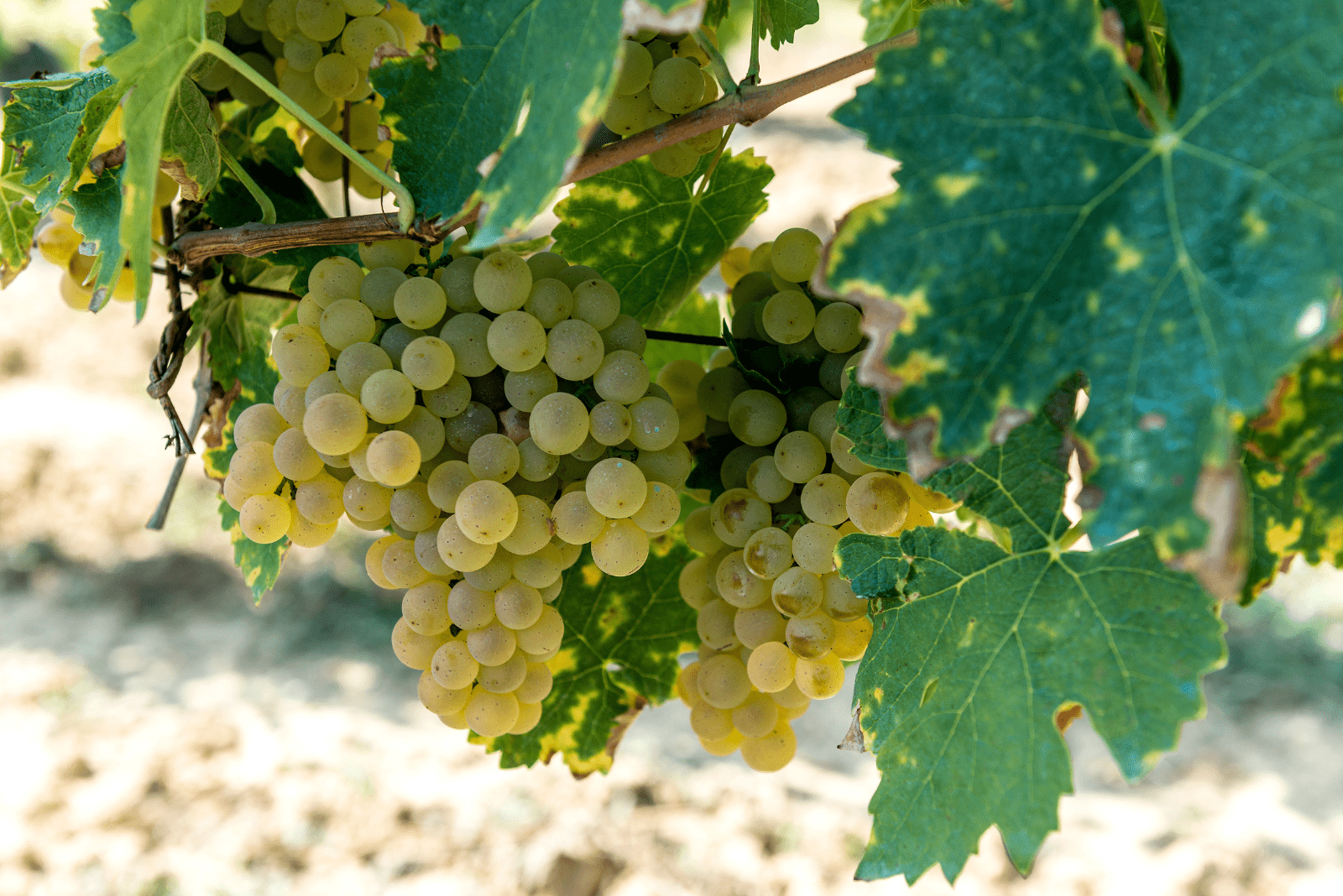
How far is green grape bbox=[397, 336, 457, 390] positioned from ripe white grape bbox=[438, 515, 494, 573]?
0.24 ft

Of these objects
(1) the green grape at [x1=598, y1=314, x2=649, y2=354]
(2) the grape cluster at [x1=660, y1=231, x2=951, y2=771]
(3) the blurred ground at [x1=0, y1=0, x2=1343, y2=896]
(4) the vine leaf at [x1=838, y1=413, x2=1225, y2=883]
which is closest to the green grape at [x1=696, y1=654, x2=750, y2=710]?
(2) the grape cluster at [x1=660, y1=231, x2=951, y2=771]

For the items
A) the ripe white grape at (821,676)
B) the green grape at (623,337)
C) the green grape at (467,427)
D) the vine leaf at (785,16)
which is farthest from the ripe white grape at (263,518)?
the vine leaf at (785,16)

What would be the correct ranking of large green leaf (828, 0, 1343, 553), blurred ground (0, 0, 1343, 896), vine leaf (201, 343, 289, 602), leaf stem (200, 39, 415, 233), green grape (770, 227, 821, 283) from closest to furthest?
large green leaf (828, 0, 1343, 553) → leaf stem (200, 39, 415, 233) → green grape (770, 227, 821, 283) → vine leaf (201, 343, 289, 602) → blurred ground (0, 0, 1343, 896)

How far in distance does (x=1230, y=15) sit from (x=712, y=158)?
35 cm

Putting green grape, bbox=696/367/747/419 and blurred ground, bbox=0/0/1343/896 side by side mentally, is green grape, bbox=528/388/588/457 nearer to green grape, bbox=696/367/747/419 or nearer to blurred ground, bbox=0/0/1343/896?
green grape, bbox=696/367/747/419

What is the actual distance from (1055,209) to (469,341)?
301mm

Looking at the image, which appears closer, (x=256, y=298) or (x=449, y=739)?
(x=256, y=298)

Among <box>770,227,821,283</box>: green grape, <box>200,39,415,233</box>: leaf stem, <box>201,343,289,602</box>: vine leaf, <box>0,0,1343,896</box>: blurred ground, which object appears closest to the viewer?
<box>200,39,415,233</box>: leaf stem

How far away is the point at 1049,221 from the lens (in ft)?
1.19

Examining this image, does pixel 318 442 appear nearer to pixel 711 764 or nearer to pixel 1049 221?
pixel 1049 221

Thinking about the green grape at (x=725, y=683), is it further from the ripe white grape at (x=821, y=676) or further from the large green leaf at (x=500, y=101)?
the large green leaf at (x=500, y=101)

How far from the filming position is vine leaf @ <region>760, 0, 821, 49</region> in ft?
2.08

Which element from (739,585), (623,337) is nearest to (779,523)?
(739,585)

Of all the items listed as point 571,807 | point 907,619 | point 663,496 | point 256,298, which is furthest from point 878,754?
point 571,807
